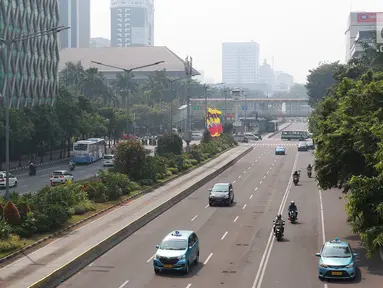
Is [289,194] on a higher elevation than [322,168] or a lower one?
lower

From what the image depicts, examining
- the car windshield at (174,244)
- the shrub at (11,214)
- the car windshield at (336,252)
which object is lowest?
the car windshield at (336,252)

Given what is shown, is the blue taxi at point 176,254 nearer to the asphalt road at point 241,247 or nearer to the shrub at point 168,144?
the asphalt road at point 241,247

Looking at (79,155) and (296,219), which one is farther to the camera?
(79,155)

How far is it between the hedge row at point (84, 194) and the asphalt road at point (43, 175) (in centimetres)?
742

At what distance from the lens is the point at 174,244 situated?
101ft

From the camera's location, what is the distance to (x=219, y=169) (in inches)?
3191

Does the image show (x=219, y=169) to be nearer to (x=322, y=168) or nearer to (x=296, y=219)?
(x=296, y=219)

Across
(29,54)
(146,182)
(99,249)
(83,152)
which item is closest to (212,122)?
(83,152)

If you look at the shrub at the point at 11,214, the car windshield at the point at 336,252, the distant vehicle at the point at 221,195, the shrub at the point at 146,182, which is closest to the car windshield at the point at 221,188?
the distant vehicle at the point at 221,195

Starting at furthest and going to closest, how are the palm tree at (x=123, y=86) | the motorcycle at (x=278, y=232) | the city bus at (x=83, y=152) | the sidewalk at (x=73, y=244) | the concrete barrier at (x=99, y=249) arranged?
the palm tree at (x=123, y=86), the city bus at (x=83, y=152), the motorcycle at (x=278, y=232), the sidewalk at (x=73, y=244), the concrete barrier at (x=99, y=249)

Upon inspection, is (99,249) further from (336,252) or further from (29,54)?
(29,54)

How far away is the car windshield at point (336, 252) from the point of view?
30231 mm

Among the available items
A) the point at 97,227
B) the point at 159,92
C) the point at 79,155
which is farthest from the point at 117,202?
the point at 159,92

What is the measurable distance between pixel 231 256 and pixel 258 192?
93.1 feet
